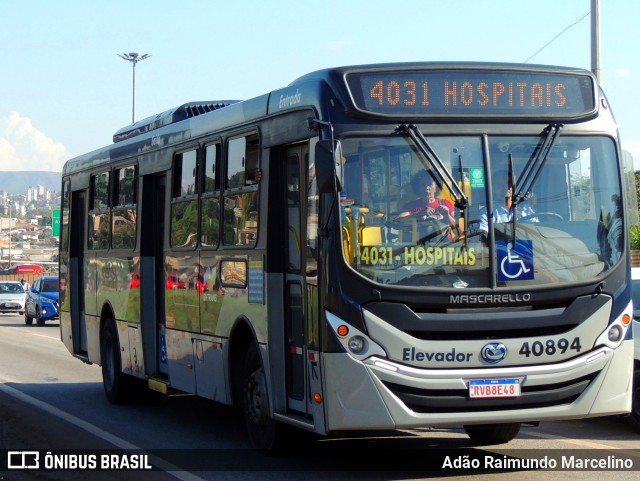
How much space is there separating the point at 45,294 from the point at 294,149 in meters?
30.8

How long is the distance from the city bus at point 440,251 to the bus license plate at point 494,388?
17 millimetres

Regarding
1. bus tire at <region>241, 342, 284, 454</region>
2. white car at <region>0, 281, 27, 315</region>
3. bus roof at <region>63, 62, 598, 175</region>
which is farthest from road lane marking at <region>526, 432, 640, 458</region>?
white car at <region>0, 281, 27, 315</region>

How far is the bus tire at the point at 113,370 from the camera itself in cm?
1546

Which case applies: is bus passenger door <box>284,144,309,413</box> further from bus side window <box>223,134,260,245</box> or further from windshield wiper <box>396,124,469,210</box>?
windshield wiper <box>396,124,469,210</box>

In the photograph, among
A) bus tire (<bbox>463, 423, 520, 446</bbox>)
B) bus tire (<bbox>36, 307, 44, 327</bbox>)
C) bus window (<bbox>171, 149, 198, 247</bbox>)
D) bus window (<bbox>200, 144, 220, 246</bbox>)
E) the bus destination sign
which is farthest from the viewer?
bus tire (<bbox>36, 307, 44, 327</bbox>)

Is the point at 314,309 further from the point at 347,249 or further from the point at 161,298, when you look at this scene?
the point at 161,298

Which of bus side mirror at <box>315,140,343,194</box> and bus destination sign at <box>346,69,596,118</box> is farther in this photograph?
bus destination sign at <box>346,69,596,118</box>

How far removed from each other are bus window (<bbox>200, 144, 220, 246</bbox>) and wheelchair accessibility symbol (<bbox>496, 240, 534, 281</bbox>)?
11.3ft

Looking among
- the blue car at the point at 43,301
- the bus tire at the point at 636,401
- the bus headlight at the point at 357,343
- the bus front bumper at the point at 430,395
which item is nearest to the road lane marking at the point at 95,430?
the bus front bumper at the point at 430,395

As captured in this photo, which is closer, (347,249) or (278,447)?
(347,249)

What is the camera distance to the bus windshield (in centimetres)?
917

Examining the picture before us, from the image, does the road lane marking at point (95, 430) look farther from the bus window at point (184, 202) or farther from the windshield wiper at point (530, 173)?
the windshield wiper at point (530, 173)

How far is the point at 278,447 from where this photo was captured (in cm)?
1062

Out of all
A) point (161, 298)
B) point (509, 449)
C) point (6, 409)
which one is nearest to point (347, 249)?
point (509, 449)
